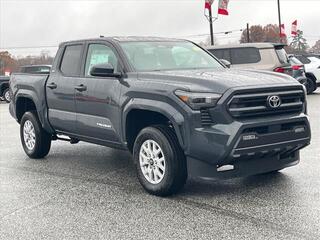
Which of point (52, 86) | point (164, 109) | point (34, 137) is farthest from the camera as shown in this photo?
point (34, 137)

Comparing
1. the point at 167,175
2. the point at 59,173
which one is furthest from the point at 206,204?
the point at 59,173

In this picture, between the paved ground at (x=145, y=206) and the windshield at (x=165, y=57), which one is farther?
the windshield at (x=165, y=57)

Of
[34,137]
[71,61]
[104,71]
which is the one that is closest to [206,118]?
[104,71]

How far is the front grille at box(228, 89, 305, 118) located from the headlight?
6.4 inches

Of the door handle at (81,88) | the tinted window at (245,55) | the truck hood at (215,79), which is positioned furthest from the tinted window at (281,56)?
the door handle at (81,88)

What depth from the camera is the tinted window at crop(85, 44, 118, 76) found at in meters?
6.52

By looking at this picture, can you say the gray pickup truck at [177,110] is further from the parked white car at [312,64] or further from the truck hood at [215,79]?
the parked white car at [312,64]

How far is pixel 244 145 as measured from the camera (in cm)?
506

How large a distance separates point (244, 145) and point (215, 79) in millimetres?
761

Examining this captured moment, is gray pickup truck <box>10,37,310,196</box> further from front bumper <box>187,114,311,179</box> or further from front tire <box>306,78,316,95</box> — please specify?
front tire <box>306,78,316,95</box>

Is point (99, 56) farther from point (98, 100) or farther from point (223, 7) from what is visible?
point (223, 7)

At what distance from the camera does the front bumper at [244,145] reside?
5.03 meters

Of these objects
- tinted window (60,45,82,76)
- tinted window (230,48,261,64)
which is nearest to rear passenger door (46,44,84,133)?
tinted window (60,45,82,76)

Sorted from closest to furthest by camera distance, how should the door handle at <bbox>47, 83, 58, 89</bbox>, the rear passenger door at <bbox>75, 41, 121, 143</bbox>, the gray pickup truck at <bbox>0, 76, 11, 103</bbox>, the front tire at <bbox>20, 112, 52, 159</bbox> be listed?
the rear passenger door at <bbox>75, 41, 121, 143</bbox>
the door handle at <bbox>47, 83, 58, 89</bbox>
the front tire at <bbox>20, 112, 52, 159</bbox>
the gray pickup truck at <bbox>0, 76, 11, 103</bbox>
